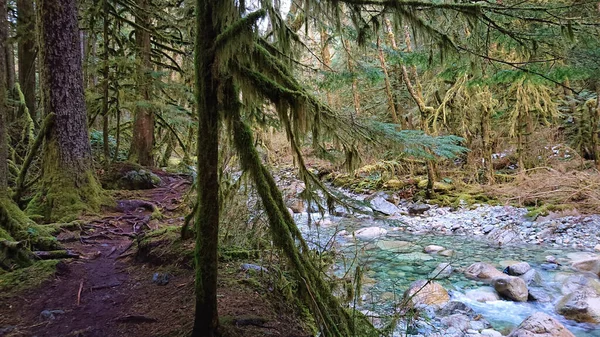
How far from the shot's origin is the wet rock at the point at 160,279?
3.91 m

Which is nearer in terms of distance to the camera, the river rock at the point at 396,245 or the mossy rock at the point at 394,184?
the river rock at the point at 396,245

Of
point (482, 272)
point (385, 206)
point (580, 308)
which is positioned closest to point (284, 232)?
point (580, 308)

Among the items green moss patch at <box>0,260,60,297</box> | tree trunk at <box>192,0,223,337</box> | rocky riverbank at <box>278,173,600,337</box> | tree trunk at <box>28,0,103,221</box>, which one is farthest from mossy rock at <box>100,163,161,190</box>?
tree trunk at <box>192,0,223,337</box>

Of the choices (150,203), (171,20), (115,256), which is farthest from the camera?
(171,20)

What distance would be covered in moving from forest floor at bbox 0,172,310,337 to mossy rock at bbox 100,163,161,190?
9.88 ft

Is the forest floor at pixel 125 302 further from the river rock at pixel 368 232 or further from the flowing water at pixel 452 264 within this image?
the river rock at pixel 368 232

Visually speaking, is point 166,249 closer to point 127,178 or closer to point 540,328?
point 127,178

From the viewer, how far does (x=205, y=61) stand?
2336 millimetres

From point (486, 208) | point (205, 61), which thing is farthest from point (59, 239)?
point (486, 208)

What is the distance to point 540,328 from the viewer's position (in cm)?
451

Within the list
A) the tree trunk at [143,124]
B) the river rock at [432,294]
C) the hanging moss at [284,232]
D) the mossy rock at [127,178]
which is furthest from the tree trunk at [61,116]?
the river rock at [432,294]

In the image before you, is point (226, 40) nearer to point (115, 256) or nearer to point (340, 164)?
point (340, 164)

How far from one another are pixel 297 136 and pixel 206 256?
1.06m

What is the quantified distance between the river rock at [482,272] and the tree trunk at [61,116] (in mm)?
6999
